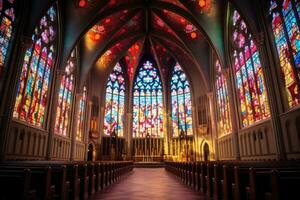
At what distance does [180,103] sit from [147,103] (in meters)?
4.88

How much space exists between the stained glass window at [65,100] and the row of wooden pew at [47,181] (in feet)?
42.0

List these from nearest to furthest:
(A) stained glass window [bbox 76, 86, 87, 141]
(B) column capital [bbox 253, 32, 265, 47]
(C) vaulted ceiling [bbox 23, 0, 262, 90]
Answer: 1. (B) column capital [bbox 253, 32, 265, 47]
2. (C) vaulted ceiling [bbox 23, 0, 262, 90]
3. (A) stained glass window [bbox 76, 86, 87, 141]

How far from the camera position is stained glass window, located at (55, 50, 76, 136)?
17.9 m

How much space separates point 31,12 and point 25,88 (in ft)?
15.5

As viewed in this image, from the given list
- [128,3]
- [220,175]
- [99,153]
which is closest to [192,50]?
[128,3]

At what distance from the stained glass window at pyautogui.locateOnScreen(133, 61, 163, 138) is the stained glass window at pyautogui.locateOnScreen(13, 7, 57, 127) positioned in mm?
15098

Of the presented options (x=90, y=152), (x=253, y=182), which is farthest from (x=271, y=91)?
(x=90, y=152)

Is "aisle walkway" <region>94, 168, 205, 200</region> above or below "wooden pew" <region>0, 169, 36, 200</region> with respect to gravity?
below

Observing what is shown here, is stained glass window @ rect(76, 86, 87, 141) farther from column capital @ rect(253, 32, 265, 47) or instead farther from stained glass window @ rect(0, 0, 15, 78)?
column capital @ rect(253, 32, 265, 47)

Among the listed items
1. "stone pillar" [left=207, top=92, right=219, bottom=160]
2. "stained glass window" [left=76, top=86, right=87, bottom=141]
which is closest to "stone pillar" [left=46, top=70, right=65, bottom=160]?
"stained glass window" [left=76, top=86, right=87, bottom=141]

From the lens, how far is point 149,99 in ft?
98.9

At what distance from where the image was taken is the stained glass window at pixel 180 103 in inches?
1077

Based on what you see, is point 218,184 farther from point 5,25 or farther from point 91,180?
point 5,25

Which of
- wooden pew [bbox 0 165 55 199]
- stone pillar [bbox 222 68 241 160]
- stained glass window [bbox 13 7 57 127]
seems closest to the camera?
wooden pew [bbox 0 165 55 199]
